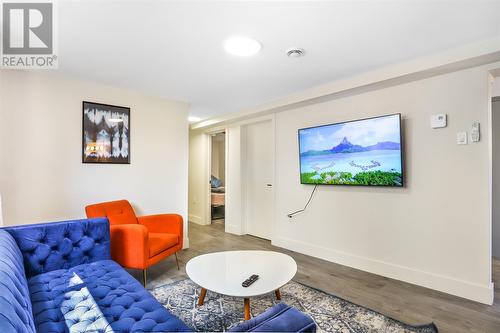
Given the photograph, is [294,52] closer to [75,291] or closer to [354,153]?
[354,153]

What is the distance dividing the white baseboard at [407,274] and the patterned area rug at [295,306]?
2.58 feet

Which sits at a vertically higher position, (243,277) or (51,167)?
(51,167)

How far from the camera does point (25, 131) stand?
2.80m

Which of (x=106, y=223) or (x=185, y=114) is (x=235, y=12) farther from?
(x=185, y=114)

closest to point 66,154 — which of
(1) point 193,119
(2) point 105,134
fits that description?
(2) point 105,134

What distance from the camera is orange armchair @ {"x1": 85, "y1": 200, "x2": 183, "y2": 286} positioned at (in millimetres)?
2609

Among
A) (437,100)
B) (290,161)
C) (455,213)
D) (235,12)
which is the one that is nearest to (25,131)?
(235,12)

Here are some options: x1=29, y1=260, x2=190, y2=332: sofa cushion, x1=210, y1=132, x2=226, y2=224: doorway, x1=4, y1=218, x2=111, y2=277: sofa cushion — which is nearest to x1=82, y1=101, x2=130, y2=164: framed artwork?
x1=4, y1=218, x2=111, y2=277: sofa cushion

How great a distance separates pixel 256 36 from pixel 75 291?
7.44ft

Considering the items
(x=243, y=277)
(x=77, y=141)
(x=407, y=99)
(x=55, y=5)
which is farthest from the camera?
(x=77, y=141)

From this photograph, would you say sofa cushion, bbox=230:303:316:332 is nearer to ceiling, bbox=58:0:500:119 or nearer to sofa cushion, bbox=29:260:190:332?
sofa cushion, bbox=29:260:190:332

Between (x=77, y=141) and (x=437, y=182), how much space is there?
4034 millimetres

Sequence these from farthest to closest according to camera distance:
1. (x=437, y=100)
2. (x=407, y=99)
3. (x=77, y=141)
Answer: (x=77, y=141), (x=407, y=99), (x=437, y=100)

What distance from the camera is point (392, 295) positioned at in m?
2.53
